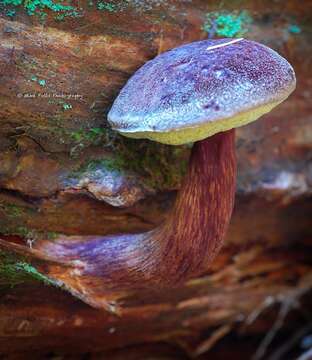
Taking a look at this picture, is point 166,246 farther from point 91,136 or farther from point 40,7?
point 40,7

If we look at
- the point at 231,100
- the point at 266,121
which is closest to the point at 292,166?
the point at 266,121

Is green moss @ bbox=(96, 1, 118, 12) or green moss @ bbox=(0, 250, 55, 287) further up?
green moss @ bbox=(96, 1, 118, 12)

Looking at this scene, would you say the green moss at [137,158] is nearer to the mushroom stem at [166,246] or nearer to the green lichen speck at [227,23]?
the mushroom stem at [166,246]

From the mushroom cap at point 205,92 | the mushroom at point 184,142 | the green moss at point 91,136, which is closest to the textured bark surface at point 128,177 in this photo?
the green moss at point 91,136

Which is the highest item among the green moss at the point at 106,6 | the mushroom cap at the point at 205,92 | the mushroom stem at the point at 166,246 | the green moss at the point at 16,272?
the green moss at the point at 106,6

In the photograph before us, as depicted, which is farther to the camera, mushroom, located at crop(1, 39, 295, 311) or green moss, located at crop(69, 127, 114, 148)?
green moss, located at crop(69, 127, 114, 148)

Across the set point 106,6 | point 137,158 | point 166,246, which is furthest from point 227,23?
point 166,246

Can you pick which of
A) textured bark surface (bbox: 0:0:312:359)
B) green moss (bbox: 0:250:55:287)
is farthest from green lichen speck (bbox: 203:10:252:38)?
green moss (bbox: 0:250:55:287)

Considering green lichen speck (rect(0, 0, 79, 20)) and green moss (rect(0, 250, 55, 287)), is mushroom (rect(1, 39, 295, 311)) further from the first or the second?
green lichen speck (rect(0, 0, 79, 20))
